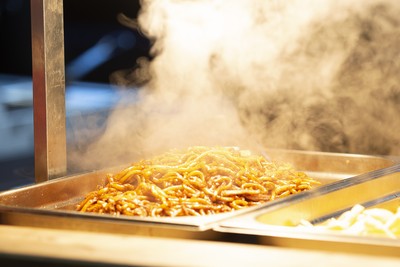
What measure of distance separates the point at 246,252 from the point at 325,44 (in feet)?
8.91

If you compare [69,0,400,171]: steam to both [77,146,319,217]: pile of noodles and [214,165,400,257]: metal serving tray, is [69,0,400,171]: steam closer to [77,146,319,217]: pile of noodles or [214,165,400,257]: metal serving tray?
[77,146,319,217]: pile of noodles

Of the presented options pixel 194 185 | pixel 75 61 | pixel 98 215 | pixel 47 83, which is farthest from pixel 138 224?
pixel 75 61

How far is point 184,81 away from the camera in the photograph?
347 cm

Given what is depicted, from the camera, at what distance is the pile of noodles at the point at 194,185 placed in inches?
90.7

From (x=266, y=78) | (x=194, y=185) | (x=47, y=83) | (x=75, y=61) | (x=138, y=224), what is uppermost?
(x=75, y=61)

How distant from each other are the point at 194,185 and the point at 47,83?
627 mm

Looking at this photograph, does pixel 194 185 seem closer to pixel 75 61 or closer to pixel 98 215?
pixel 98 215

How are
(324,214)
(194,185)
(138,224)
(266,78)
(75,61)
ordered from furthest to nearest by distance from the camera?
(75,61), (266,78), (194,185), (324,214), (138,224)

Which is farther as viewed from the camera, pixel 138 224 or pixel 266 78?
pixel 266 78

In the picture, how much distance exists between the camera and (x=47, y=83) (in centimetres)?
254

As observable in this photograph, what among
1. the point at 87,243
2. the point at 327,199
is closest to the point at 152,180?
A: the point at 327,199

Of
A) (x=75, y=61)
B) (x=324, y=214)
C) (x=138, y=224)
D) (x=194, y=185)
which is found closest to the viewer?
(x=138, y=224)

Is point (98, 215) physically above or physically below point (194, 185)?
below

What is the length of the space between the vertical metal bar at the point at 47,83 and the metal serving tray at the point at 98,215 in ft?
0.33
